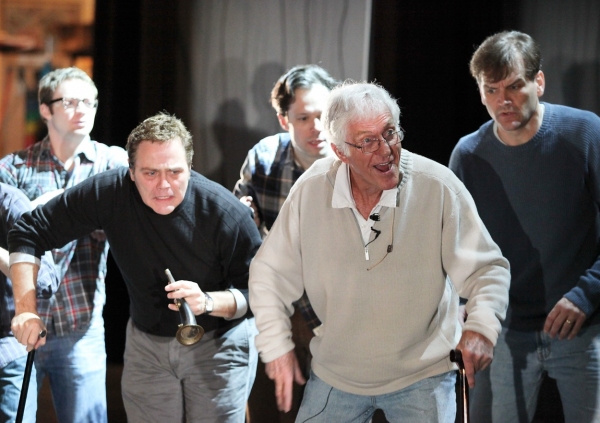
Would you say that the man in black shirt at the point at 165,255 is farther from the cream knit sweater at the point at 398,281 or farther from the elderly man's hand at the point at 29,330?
the cream knit sweater at the point at 398,281

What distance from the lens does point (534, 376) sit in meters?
3.00

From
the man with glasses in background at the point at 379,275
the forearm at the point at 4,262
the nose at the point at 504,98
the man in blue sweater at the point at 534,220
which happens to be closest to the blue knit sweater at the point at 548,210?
the man in blue sweater at the point at 534,220

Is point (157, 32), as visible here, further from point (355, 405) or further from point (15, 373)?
point (355, 405)

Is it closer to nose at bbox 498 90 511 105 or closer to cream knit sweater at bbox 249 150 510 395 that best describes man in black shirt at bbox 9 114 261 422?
cream knit sweater at bbox 249 150 510 395

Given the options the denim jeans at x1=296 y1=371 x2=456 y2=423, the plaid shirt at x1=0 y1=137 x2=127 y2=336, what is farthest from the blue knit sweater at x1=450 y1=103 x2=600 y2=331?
the plaid shirt at x1=0 y1=137 x2=127 y2=336

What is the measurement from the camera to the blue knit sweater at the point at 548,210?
117 inches

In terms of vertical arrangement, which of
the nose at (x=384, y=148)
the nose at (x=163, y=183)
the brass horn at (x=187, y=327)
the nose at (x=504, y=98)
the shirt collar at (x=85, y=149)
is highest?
the nose at (x=504, y=98)

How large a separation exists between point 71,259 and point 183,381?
87 centimetres

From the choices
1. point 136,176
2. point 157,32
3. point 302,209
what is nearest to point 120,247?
point 136,176

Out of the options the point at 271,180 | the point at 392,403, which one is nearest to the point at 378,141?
the point at 392,403

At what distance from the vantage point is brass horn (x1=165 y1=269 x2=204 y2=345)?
8.42ft

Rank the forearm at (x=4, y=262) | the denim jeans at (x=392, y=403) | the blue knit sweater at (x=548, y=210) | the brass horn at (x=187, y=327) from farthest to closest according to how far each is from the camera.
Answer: the forearm at (x=4, y=262) → the blue knit sweater at (x=548, y=210) → the brass horn at (x=187, y=327) → the denim jeans at (x=392, y=403)

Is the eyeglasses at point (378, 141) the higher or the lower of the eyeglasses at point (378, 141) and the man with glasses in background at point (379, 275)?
the higher

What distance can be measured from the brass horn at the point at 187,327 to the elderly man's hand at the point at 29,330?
543 millimetres
